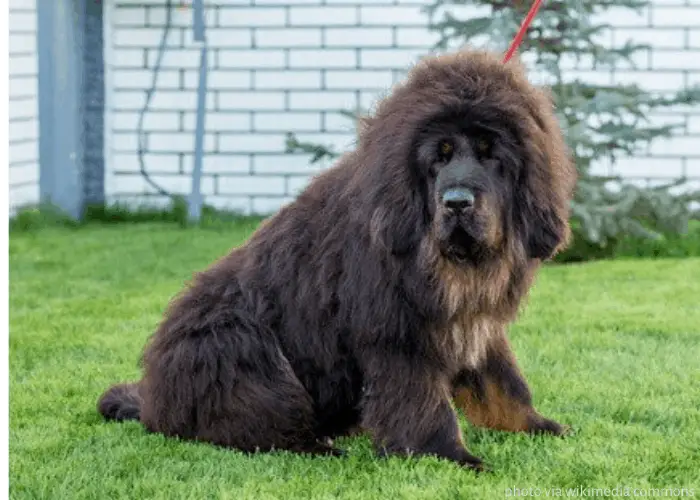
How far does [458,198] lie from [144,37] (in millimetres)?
7531

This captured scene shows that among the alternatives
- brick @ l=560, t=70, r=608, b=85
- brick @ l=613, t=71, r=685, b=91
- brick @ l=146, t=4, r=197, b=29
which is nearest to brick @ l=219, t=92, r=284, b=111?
brick @ l=146, t=4, r=197, b=29

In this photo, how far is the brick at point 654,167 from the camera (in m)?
10.1

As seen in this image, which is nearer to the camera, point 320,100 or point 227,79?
point 320,100

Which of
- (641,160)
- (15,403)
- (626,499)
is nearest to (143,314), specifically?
(15,403)

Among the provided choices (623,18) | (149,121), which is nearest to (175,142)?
(149,121)

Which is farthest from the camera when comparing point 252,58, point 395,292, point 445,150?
point 252,58

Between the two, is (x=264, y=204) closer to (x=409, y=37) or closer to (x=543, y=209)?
(x=409, y=37)

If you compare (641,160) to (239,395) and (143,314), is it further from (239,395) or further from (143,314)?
(239,395)

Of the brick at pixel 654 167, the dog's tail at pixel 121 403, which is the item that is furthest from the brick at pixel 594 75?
the dog's tail at pixel 121 403

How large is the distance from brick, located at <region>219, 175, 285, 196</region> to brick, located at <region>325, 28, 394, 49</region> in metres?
1.25

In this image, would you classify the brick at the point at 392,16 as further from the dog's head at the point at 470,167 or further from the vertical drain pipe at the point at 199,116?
the dog's head at the point at 470,167

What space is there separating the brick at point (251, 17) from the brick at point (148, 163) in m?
1.25

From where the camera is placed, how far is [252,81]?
10633mm

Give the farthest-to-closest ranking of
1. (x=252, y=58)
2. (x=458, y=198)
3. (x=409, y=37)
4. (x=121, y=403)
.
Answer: (x=252, y=58) < (x=409, y=37) < (x=121, y=403) < (x=458, y=198)
